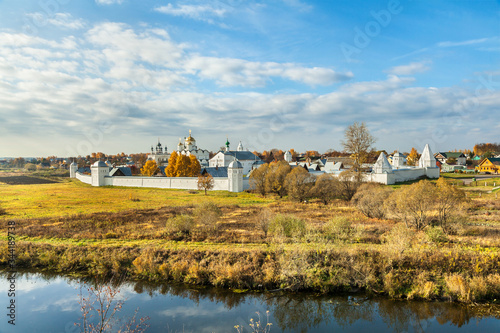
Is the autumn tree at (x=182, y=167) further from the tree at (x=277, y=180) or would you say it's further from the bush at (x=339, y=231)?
the bush at (x=339, y=231)

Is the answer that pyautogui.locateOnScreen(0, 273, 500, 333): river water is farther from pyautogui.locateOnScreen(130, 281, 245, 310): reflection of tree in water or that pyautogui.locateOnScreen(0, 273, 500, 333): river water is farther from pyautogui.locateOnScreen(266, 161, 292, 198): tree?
pyautogui.locateOnScreen(266, 161, 292, 198): tree

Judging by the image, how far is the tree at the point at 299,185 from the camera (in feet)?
85.5

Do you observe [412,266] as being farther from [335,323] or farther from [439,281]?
[335,323]

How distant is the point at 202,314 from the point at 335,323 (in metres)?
3.64

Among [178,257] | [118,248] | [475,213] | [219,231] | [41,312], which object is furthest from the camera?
[475,213]

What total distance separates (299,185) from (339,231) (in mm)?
12721

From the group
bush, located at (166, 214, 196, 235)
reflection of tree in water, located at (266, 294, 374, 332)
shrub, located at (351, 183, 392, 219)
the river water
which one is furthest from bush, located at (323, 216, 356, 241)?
bush, located at (166, 214, 196, 235)

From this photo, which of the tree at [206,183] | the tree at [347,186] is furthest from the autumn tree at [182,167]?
the tree at [347,186]

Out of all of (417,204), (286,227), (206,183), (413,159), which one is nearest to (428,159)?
(413,159)

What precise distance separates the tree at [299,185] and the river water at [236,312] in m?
16.9

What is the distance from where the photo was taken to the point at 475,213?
61.4 feet

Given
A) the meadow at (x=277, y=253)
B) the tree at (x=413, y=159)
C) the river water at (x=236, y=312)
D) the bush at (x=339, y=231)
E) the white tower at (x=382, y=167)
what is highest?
the tree at (x=413, y=159)

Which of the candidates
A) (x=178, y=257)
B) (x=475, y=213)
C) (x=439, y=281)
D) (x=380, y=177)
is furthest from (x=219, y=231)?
(x=380, y=177)

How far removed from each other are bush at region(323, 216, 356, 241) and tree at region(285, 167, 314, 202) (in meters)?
11.7
